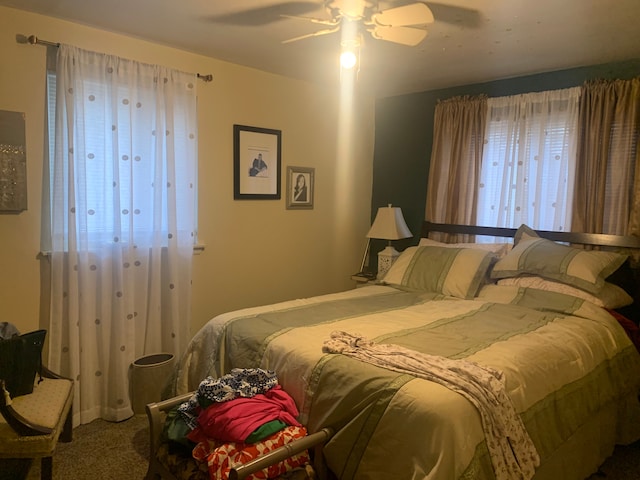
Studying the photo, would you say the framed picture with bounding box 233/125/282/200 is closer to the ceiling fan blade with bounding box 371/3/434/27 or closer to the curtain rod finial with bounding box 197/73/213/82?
the curtain rod finial with bounding box 197/73/213/82

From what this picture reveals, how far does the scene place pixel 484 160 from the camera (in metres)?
3.72

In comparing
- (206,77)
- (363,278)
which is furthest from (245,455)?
(363,278)

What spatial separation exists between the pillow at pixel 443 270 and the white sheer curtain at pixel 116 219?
60.2 inches

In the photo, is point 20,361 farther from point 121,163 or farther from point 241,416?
point 121,163

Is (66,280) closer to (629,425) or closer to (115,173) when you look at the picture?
(115,173)

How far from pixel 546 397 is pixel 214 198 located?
7.98 feet

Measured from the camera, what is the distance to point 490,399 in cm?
167

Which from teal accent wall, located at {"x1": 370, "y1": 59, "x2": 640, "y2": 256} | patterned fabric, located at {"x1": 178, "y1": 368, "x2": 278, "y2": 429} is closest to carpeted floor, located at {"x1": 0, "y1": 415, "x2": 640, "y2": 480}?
patterned fabric, located at {"x1": 178, "y1": 368, "x2": 278, "y2": 429}

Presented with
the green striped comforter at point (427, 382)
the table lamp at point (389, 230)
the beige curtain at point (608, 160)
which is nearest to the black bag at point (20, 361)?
the green striped comforter at point (427, 382)

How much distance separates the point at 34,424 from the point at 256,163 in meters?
2.26

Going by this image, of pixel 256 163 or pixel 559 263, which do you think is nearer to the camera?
pixel 559 263

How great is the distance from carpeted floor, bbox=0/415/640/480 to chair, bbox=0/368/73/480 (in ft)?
1.09

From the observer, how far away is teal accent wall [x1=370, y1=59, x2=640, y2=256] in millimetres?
4074

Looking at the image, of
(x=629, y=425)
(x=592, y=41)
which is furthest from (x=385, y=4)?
(x=629, y=425)
